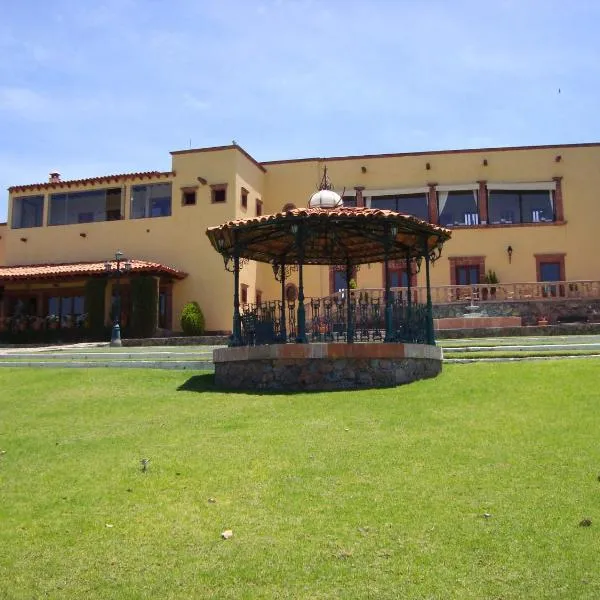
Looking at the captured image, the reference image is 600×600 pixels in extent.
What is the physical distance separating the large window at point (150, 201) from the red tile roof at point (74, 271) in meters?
2.45

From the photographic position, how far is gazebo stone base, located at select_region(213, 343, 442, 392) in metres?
11.3

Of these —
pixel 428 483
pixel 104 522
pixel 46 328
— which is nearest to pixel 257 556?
pixel 104 522

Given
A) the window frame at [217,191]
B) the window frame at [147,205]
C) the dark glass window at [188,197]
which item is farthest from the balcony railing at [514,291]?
the window frame at [147,205]

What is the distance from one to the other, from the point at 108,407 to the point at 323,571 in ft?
21.8

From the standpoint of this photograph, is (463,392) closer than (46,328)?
Yes

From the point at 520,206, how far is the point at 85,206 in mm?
21332

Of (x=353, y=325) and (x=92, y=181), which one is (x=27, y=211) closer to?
(x=92, y=181)

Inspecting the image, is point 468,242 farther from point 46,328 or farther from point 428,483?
point 428,483

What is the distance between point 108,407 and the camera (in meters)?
10.4

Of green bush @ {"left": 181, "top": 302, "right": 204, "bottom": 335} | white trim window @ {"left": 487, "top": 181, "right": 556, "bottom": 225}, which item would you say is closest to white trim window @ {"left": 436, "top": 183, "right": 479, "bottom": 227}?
white trim window @ {"left": 487, "top": 181, "right": 556, "bottom": 225}

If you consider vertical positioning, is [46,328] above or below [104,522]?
above

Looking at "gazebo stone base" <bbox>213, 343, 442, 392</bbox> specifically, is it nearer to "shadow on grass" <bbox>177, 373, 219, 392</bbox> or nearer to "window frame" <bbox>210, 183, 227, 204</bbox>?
"shadow on grass" <bbox>177, 373, 219, 392</bbox>

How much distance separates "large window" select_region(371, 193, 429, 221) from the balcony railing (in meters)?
6.71

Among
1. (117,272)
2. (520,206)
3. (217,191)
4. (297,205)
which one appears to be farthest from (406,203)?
(117,272)
